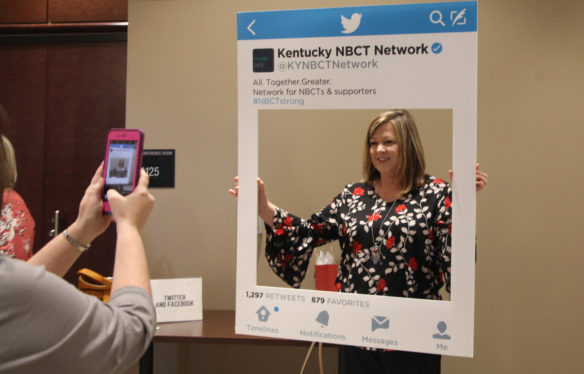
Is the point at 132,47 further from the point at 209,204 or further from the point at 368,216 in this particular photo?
the point at 368,216

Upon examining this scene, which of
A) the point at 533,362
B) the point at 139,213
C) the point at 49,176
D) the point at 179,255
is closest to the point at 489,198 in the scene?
the point at 533,362

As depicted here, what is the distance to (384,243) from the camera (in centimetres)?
137

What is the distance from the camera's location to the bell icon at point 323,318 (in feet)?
4.22

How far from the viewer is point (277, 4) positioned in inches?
101

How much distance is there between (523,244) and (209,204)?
5.74 ft

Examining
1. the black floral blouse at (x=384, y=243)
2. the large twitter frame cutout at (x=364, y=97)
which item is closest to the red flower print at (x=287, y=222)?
the black floral blouse at (x=384, y=243)

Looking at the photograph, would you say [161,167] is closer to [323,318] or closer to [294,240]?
[294,240]

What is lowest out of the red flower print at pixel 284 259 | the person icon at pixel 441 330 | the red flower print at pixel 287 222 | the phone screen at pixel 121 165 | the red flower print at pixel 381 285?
the person icon at pixel 441 330

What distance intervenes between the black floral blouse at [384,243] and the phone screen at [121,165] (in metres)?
0.59

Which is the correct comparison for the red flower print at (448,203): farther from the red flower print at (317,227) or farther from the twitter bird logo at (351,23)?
the twitter bird logo at (351,23)

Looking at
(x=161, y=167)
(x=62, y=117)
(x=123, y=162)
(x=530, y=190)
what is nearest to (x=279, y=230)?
(x=123, y=162)

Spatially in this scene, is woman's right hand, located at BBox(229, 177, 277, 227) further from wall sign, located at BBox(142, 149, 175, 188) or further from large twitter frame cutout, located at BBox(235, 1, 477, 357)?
wall sign, located at BBox(142, 149, 175, 188)

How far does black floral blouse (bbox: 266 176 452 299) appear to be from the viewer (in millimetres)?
1340

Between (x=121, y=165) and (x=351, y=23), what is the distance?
742mm
